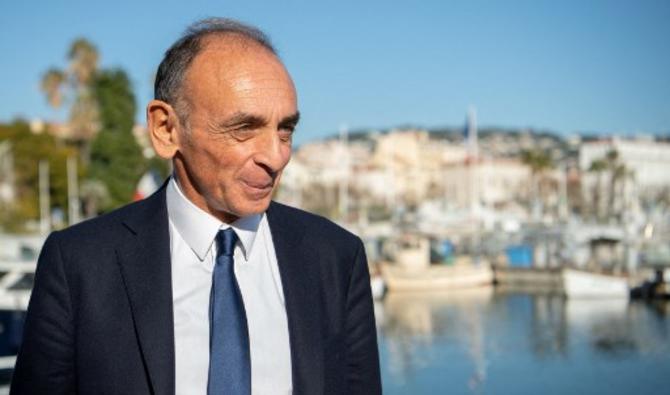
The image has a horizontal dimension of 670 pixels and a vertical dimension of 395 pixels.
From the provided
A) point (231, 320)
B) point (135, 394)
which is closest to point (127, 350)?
point (135, 394)

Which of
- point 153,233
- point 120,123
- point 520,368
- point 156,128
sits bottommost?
point 520,368

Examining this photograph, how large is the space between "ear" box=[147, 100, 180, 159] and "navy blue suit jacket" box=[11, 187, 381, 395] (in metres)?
0.11

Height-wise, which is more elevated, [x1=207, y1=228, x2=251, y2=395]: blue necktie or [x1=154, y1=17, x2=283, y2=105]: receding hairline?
[x1=154, y1=17, x2=283, y2=105]: receding hairline

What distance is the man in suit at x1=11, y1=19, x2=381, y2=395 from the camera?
5.55 feet

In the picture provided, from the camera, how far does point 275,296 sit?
5.97 ft

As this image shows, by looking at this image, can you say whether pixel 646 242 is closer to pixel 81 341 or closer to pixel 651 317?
pixel 651 317

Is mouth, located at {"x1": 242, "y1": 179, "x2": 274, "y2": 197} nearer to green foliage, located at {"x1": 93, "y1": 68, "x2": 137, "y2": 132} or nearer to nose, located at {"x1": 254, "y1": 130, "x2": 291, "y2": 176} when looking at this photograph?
nose, located at {"x1": 254, "y1": 130, "x2": 291, "y2": 176}

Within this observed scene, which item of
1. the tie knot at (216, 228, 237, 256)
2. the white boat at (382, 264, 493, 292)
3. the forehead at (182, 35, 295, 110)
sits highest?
the forehead at (182, 35, 295, 110)

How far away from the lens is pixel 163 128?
1.81 m

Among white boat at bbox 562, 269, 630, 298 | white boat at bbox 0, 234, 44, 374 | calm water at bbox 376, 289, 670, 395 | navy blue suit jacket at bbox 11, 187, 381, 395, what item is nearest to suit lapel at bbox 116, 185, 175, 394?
navy blue suit jacket at bbox 11, 187, 381, 395

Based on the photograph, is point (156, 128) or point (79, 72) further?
point (79, 72)

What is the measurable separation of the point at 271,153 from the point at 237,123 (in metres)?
0.08

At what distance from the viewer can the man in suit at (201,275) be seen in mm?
1691

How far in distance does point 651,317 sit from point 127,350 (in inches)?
1163
